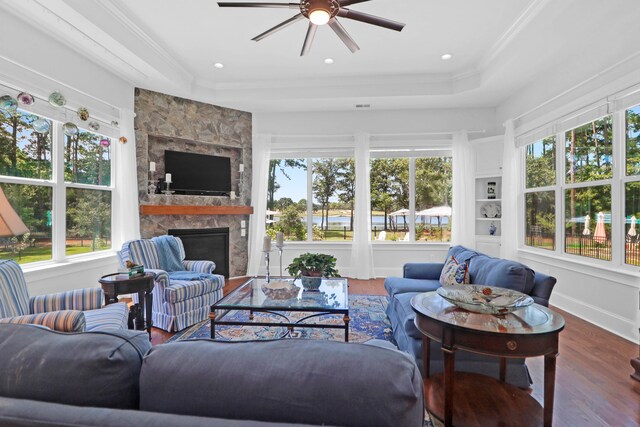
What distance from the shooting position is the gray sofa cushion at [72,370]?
29.6 inches

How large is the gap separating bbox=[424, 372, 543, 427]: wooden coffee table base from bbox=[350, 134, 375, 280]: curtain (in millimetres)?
3427

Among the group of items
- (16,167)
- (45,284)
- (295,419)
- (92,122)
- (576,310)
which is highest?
(92,122)

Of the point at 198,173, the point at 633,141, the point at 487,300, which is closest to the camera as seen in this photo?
the point at 487,300

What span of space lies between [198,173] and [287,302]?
3.50 metres

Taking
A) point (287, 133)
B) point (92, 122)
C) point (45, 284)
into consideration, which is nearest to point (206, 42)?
point (92, 122)

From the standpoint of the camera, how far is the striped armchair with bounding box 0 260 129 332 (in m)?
1.76

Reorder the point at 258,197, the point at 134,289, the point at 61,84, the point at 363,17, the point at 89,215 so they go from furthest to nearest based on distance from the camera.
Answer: the point at 258,197, the point at 89,215, the point at 61,84, the point at 134,289, the point at 363,17

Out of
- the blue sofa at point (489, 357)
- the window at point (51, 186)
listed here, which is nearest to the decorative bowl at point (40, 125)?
the window at point (51, 186)

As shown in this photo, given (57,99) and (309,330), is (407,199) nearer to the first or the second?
(309,330)

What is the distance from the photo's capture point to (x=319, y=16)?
2.53m

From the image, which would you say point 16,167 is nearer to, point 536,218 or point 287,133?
point 287,133

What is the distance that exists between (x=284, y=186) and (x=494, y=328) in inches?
193

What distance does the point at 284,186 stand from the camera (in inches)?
240

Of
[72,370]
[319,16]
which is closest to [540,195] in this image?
[319,16]
